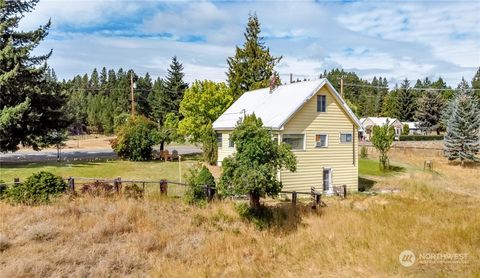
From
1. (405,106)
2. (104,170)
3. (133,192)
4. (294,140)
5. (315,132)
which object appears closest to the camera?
(133,192)

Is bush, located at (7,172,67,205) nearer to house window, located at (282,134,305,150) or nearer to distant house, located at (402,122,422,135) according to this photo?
house window, located at (282,134,305,150)

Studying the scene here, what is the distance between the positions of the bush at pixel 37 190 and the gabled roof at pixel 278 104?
11.4 metres

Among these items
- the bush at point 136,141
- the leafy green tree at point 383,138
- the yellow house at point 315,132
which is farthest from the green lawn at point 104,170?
the leafy green tree at point 383,138

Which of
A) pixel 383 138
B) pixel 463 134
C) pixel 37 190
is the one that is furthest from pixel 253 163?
pixel 463 134

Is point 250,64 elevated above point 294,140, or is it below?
above

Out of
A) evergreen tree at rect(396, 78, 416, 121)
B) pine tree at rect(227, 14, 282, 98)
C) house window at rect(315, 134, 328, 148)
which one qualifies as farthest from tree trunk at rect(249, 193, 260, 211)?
evergreen tree at rect(396, 78, 416, 121)

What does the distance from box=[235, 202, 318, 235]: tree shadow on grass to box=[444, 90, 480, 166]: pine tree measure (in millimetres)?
29634

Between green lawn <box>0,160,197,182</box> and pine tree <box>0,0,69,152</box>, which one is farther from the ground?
pine tree <box>0,0,69,152</box>

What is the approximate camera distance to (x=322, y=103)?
2355 centimetres

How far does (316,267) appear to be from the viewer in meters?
10.8

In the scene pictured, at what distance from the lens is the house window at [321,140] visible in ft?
76.5

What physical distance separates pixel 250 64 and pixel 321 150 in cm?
2591

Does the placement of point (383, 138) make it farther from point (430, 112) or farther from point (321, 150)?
point (430, 112)

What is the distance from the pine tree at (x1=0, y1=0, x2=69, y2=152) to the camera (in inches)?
1096
